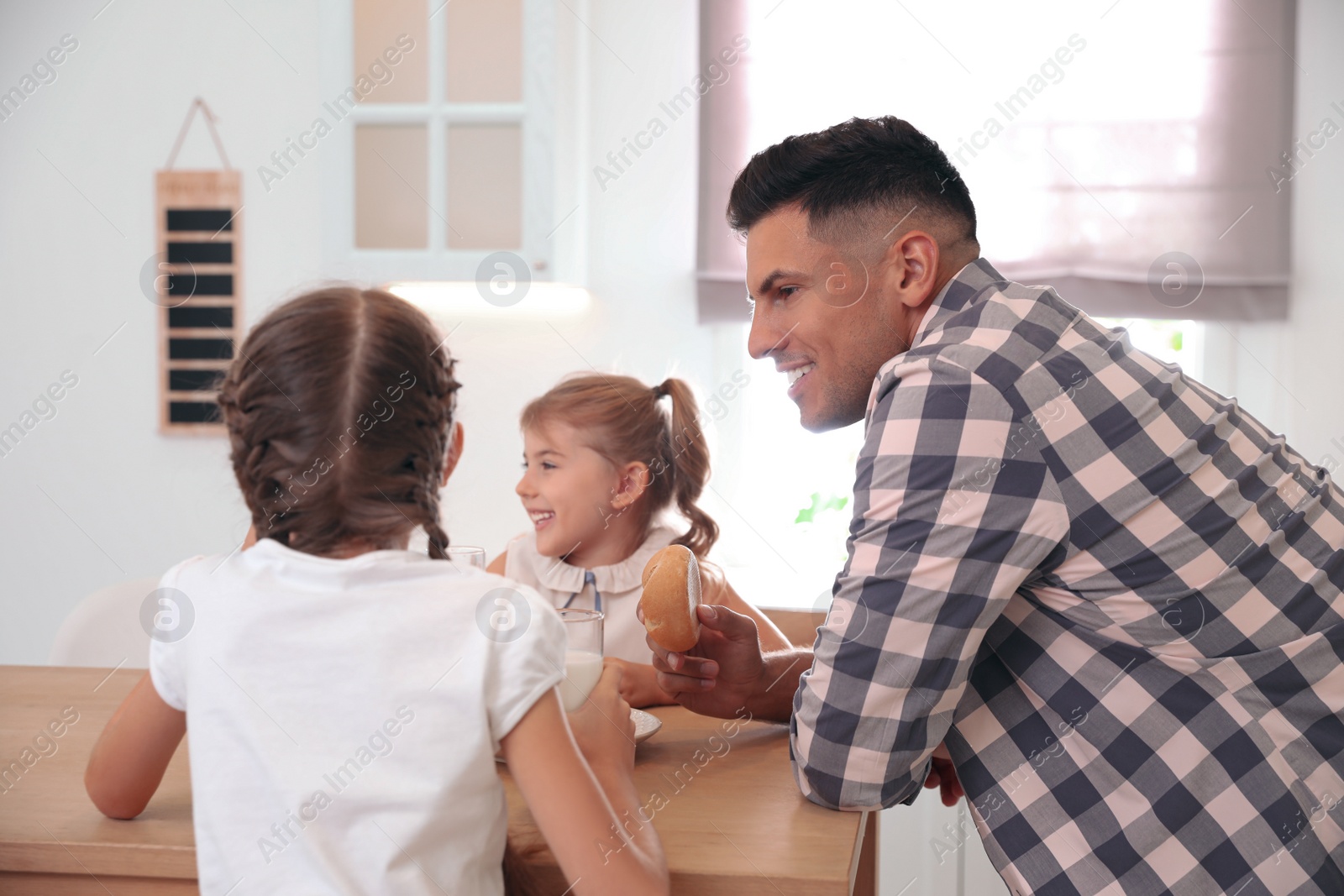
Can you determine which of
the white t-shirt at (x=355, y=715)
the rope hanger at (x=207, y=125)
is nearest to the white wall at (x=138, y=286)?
the rope hanger at (x=207, y=125)

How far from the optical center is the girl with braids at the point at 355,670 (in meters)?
0.69

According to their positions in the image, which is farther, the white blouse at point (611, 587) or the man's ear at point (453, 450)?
the white blouse at point (611, 587)

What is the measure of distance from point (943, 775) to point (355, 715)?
2.03 feet

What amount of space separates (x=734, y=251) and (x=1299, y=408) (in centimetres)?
122

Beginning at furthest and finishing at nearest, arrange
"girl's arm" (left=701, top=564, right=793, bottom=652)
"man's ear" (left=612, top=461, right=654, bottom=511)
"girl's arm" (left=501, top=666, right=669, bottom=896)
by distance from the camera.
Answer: "man's ear" (left=612, top=461, right=654, bottom=511) < "girl's arm" (left=701, top=564, right=793, bottom=652) < "girl's arm" (left=501, top=666, right=669, bottom=896)

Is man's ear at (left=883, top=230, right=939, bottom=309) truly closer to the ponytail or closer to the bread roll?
the bread roll

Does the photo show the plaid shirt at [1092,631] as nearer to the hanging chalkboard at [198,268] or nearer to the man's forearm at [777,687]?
the man's forearm at [777,687]

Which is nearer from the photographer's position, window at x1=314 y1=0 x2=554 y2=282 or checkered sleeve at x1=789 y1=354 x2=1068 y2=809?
checkered sleeve at x1=789 y1=354 x2=1068 y2=809

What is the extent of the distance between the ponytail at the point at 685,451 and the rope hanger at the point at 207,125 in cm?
151

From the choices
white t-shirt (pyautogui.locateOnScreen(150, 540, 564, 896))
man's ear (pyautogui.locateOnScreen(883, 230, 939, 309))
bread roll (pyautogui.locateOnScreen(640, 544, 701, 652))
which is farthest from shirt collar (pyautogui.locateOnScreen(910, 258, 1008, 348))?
white t-shirt (pyautogui.locateOnScreen(150, 540, 564, 896))

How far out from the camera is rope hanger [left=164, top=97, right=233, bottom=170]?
2.57 m

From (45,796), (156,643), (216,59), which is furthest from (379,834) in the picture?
(216,59)

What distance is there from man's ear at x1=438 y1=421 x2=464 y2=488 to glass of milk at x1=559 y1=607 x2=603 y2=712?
14 cm

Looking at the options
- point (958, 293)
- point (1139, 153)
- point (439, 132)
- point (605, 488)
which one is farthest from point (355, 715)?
point (1139, 153)
